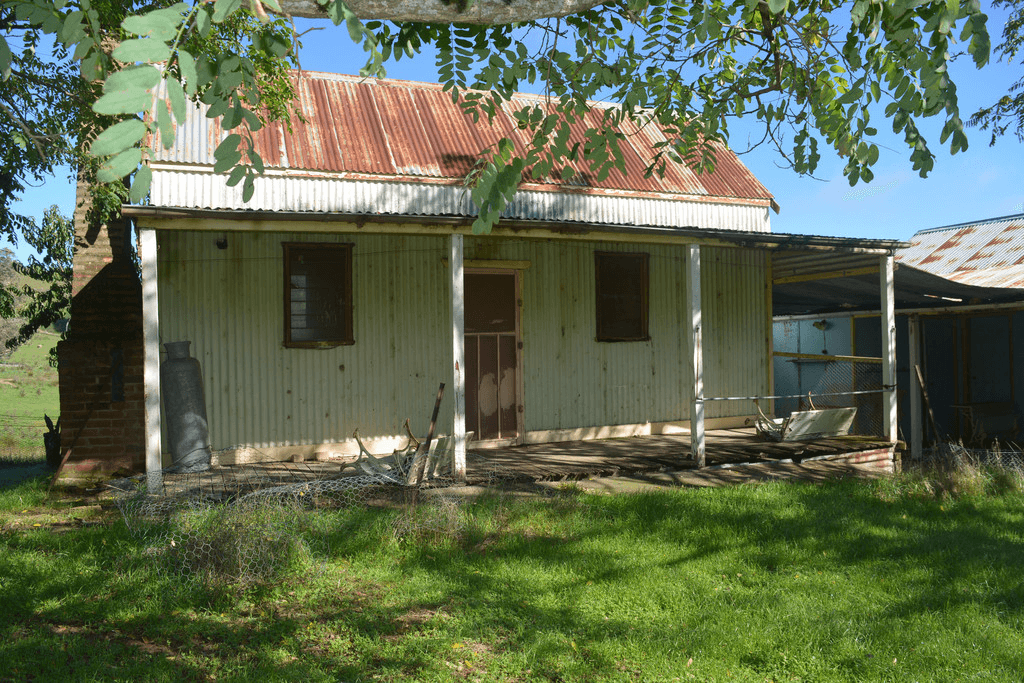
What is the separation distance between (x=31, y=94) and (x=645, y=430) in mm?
9761

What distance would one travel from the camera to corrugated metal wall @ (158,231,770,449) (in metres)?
9.12

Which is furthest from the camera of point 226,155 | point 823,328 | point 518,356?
point 823,328

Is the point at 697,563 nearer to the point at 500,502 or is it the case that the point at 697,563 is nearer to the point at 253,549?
the point at 500,502

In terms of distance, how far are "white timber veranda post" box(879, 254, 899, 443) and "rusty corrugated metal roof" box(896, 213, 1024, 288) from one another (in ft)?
8.73

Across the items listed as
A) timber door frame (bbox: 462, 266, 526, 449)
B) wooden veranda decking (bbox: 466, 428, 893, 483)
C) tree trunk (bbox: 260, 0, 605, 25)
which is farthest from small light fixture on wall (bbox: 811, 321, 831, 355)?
tree trunk (bbox: 260, 0, 605, 25)

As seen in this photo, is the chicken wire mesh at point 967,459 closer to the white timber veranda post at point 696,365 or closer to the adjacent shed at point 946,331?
the adjacent shed at point 946,331

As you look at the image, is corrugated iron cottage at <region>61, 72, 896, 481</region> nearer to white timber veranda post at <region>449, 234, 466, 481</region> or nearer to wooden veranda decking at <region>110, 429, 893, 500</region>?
white timber veranda post at <region>449, 234, 466, 481</region>

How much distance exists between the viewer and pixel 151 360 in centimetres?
716

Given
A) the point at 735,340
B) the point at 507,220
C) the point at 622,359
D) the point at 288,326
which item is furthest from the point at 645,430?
the point at 288,326

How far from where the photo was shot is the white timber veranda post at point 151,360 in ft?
23.4

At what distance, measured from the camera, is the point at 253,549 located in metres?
5.33

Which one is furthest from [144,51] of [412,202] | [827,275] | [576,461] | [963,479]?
[827,275]

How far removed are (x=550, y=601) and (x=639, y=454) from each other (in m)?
4.78

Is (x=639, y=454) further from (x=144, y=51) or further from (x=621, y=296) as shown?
(x=144, y=51)
